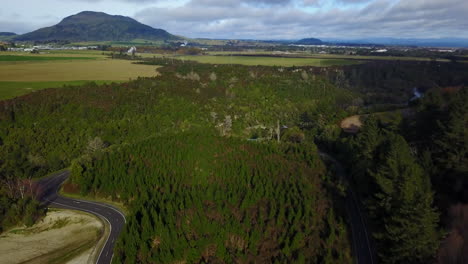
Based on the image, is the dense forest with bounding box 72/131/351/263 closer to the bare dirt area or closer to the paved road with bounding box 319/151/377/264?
the paved road with bounding box 319/151/377/264

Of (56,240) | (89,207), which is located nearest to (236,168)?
(89,207)

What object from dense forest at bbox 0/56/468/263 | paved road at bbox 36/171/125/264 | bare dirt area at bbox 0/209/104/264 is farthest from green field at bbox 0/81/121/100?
bare dirt area at bbox 0/209/104/264

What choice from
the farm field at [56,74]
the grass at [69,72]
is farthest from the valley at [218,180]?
the grass at [69,72]

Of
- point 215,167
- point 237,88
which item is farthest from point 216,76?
point 215,167

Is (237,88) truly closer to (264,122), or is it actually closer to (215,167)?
(264,122)

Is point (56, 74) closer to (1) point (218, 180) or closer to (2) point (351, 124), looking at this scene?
(1) point (218, 180)

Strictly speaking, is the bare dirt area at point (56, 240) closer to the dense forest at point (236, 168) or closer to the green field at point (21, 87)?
the dense forest at point (236, 168)
